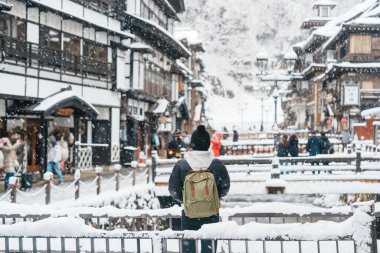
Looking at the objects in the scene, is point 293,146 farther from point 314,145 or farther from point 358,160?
point 358,160

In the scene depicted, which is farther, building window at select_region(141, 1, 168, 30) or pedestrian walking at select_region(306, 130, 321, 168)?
building window at select_region(141, 1, 168, 30)

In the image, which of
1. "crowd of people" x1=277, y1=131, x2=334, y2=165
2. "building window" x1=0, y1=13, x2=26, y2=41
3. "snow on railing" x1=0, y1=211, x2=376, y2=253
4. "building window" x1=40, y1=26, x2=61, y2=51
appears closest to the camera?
"snow on railing" x1=0, y1=211, x2=376, y2=253

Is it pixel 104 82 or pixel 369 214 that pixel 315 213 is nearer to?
pixel 369 214

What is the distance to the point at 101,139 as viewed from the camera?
2755 cm

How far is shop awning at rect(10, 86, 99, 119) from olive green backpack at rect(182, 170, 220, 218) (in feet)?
46.9

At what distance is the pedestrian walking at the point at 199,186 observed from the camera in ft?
21.5

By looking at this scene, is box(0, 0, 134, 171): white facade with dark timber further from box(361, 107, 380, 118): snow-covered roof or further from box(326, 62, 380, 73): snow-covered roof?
box(361, 107, 380, 118): snow-covered roof

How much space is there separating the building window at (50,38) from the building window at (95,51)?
2299 mm

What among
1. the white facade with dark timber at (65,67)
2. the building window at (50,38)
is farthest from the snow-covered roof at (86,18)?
the building window at (50,38)

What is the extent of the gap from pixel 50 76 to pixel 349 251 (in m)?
16.6

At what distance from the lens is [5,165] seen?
52.0 ft

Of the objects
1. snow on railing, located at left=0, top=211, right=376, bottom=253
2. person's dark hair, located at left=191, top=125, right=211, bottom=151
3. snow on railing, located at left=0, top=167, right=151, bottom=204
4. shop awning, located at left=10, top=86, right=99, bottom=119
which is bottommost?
snow on railing, located at left=0, top=167, right=151, bottom=204

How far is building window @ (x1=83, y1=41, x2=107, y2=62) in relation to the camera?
25.4m

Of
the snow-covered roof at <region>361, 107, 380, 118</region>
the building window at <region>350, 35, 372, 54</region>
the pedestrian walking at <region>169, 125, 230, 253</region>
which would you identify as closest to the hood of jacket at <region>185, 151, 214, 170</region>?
Result: the pedestrian walking at <region>169, 125, 230, 253</region>
